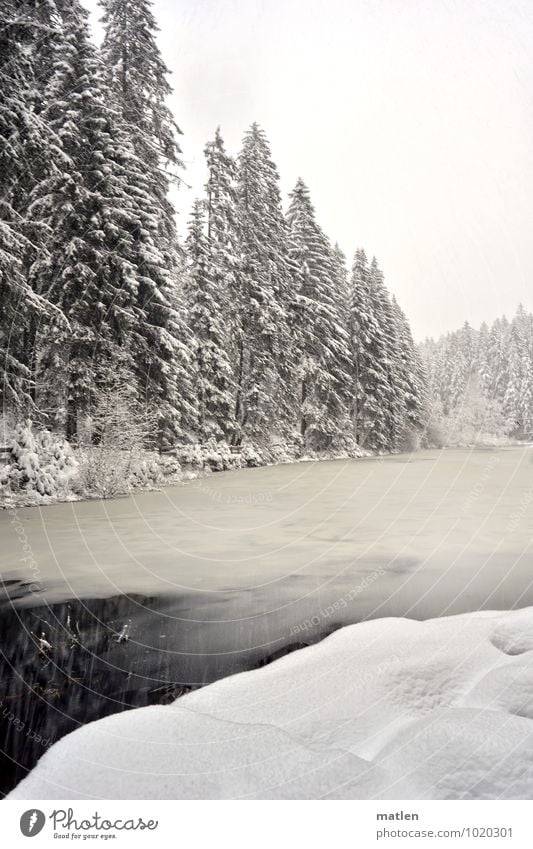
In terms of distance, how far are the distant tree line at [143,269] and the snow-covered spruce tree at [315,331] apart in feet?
0.31

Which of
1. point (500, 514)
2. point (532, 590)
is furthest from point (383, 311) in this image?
point (532, 590)

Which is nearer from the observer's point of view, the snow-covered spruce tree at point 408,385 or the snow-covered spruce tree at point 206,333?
the snow-covered spruce tree at point 206,333

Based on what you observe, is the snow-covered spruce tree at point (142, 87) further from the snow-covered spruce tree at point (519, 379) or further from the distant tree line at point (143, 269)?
the snow-covered spruce tree at point (519, 379)

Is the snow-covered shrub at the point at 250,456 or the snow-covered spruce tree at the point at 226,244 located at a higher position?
the snow-covered spruce tree at the point at 226,244

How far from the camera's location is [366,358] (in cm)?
3241

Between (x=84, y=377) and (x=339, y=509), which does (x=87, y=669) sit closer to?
(x=339, y=509)

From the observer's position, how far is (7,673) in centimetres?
381

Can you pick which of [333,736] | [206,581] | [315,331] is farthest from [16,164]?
[315,331]

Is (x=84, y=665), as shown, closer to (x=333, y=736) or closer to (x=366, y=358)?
(x=333, y=736)

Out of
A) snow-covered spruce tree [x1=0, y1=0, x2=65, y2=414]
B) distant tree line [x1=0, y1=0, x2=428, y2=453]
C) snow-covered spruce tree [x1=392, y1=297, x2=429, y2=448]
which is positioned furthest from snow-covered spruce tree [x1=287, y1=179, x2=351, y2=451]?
snow-covered spruce tree [x1=0, y1=0, x2=65, y2=414]

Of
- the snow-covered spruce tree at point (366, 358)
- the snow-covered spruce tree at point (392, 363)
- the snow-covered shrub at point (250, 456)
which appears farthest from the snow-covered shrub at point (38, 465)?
the snow-covered spruce tree at point (392, 363)

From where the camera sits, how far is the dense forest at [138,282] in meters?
12.4

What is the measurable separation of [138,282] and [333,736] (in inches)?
623
